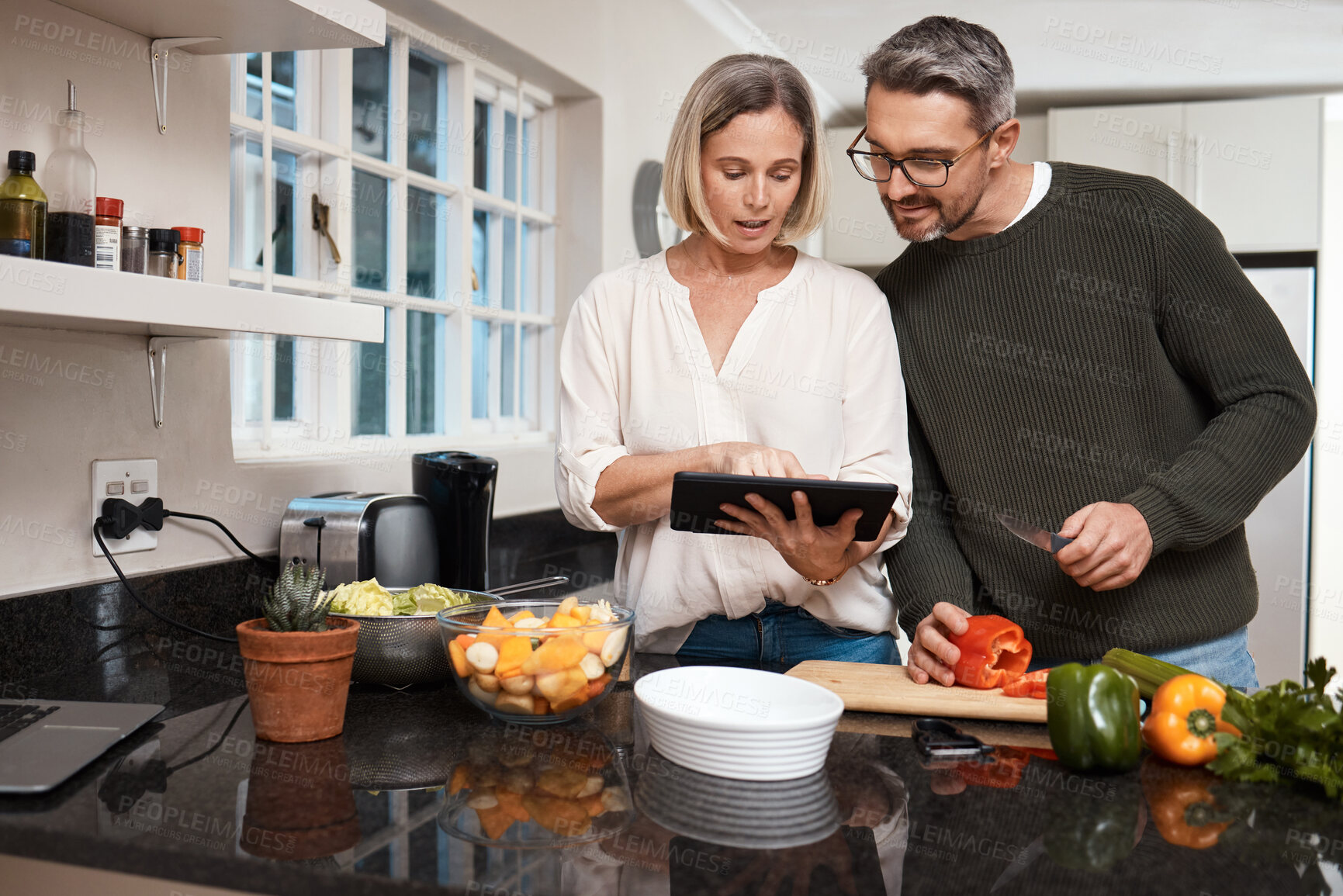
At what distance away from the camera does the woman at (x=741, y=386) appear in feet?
4.52

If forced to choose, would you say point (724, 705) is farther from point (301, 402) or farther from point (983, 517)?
point (301, 402)

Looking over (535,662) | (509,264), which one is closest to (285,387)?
(509,264)

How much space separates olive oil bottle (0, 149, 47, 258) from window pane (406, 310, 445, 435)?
113cm

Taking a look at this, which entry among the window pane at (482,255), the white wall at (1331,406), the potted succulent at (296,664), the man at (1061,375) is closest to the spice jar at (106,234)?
the potted succulent at (296,664)

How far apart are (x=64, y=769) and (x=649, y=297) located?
87 centimetres

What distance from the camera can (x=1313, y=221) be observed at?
3.98m

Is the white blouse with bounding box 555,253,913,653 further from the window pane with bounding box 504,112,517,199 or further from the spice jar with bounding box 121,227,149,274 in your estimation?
the window pane with bounding box 504,112,517,199

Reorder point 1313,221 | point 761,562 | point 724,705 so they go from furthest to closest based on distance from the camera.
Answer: point 1313,221, point 761,562, point 724,705

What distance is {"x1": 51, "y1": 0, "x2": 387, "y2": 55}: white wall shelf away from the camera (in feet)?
4.28

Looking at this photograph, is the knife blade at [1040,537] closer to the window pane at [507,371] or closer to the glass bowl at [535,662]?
the glass bowl at [535,662]

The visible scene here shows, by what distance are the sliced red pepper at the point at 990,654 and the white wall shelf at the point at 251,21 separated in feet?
3.51

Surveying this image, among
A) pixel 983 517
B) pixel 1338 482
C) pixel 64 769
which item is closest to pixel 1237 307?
pixel 983 517

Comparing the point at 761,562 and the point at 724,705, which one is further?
the point at 761,562

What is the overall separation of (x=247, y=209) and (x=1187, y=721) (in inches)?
65.7
